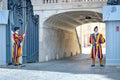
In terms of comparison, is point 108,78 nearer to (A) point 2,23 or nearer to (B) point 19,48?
(B) point 19,48

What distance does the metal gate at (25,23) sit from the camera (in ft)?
58.9

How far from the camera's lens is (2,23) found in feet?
53.7

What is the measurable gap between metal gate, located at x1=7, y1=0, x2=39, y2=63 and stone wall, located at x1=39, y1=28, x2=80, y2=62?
1.28ft

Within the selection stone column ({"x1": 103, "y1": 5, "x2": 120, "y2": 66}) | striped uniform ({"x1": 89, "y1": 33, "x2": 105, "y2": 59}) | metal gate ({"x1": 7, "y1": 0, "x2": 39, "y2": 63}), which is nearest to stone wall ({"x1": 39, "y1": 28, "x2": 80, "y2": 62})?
metal gate ({"x1": 7, "y1": 0, "x2": 39, "y2": 63})

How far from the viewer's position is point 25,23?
18688mm

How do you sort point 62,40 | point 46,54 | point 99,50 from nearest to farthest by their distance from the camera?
1. point 99,50
2. point 46,54
3. point 62,40

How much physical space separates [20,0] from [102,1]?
4251 mm

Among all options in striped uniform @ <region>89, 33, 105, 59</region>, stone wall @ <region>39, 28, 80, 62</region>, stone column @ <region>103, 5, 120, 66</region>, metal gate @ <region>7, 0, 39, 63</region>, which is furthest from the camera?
stone wall @ <region>39, 28, 80, 62</region>

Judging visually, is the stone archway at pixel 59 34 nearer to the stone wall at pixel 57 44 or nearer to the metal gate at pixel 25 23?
the stone wall at pixel 57 44

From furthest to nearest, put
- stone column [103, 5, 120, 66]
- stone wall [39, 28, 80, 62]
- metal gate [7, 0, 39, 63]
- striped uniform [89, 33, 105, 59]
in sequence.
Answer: stone wall [39, 28, 80, 62] → metal gate [7, 0, 39, 63] → stone column [103, 5, 120, 66] → striped uniform [89, 33, 105, 59]

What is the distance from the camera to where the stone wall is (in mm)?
19734

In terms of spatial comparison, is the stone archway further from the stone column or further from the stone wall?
the stone column

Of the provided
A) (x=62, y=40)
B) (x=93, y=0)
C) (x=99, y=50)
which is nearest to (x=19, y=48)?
(x=99, y=50)

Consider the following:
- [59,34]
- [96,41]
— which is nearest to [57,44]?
[59,34]
